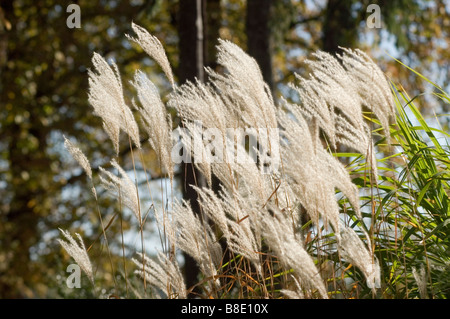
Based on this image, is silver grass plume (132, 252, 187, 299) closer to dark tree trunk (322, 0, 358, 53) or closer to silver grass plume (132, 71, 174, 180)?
silver grass plume (132, 71, 174, 180)

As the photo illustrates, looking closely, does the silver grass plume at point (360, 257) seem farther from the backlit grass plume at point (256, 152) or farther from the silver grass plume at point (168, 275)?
the silver grass plume at point (168, 275)

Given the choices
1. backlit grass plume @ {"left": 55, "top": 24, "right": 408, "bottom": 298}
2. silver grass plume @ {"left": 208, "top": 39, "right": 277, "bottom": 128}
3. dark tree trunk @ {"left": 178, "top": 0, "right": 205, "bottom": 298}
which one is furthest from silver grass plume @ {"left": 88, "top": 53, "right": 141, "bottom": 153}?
dark tree trunk @ {"left": 178, "top": 0, "right": 205, "bottom": 298}

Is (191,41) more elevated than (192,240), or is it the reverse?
(191,41)

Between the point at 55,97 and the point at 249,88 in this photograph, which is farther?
the point at 55,97

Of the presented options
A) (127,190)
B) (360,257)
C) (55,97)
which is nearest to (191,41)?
(127,190)

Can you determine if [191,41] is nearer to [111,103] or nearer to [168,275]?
[111,103]

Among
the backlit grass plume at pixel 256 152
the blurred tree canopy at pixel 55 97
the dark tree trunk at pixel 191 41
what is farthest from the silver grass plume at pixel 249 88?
the blurred tree canopy at pixel 55 97

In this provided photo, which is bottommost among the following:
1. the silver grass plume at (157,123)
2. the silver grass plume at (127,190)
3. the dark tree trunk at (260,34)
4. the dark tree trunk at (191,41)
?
the silver grass plume at (127,190)

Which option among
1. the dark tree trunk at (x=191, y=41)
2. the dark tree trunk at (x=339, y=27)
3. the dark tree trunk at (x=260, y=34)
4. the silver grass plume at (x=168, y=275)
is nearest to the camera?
the silver grass plume at (x=168, y=275)

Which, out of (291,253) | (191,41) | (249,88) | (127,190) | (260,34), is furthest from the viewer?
(260,34)

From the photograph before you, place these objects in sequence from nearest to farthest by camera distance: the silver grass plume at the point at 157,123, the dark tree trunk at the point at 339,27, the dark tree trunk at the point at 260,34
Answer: the silver grass plume at the point at 157,123, the dark tree trunk at the point at 260,34, the dark tree trunk at the point at 339,27

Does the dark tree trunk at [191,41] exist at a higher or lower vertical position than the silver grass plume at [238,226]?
higher

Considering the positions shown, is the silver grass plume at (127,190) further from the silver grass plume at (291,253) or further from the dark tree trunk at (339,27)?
the dark tree trunk at (339,27)

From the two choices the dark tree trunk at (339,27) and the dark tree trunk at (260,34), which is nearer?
the dark tree trunk at (260,34)
